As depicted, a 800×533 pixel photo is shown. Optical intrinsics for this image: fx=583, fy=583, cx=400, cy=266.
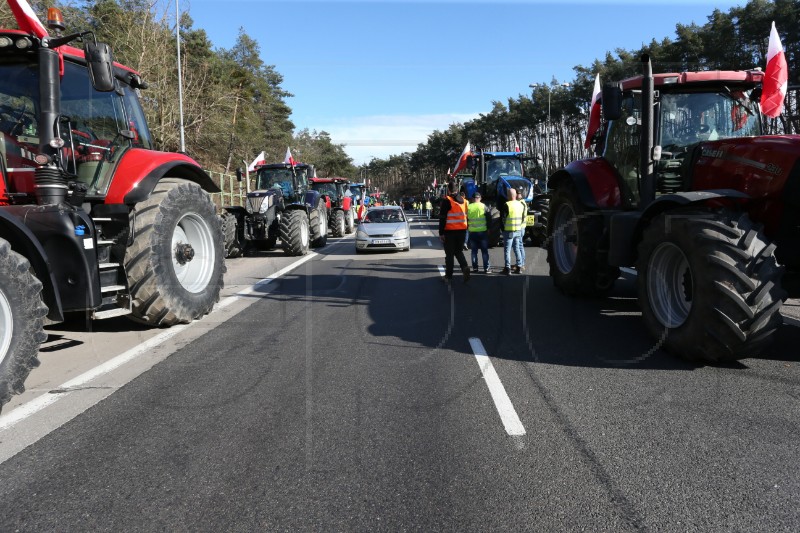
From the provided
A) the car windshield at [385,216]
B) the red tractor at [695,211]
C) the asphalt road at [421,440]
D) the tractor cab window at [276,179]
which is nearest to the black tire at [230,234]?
the tractor cab window at [276,179]

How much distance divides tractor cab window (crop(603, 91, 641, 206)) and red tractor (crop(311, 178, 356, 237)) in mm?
19308

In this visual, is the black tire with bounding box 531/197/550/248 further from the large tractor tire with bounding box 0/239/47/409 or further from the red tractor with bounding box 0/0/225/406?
the large tractor tire with bounding box 0/239/47/409

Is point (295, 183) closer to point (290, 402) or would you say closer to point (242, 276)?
point (242, 276)

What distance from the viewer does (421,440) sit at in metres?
3.63

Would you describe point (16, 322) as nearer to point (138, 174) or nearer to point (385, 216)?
point (138, 174)

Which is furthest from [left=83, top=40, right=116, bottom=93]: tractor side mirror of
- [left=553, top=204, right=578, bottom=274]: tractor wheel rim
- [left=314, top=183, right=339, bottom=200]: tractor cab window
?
[left=314, top=183, right=339, bottom=200]: tractor cab window

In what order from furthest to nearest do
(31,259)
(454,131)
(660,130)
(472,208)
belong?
(454,131), (472,208), (660,130), (31,259)

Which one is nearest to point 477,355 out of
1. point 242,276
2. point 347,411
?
point 347,411

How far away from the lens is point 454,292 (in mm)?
9547

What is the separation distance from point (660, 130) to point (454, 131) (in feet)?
299

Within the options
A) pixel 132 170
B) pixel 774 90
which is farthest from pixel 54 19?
pixel 774 90

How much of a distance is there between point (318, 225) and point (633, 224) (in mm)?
13602

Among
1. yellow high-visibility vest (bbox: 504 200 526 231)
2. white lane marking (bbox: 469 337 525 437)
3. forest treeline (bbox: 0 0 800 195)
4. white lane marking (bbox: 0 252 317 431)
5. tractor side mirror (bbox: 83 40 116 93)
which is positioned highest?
forest treeline (bbox: 0 0 800 195)

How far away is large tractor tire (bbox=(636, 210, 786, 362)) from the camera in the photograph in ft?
15.0
